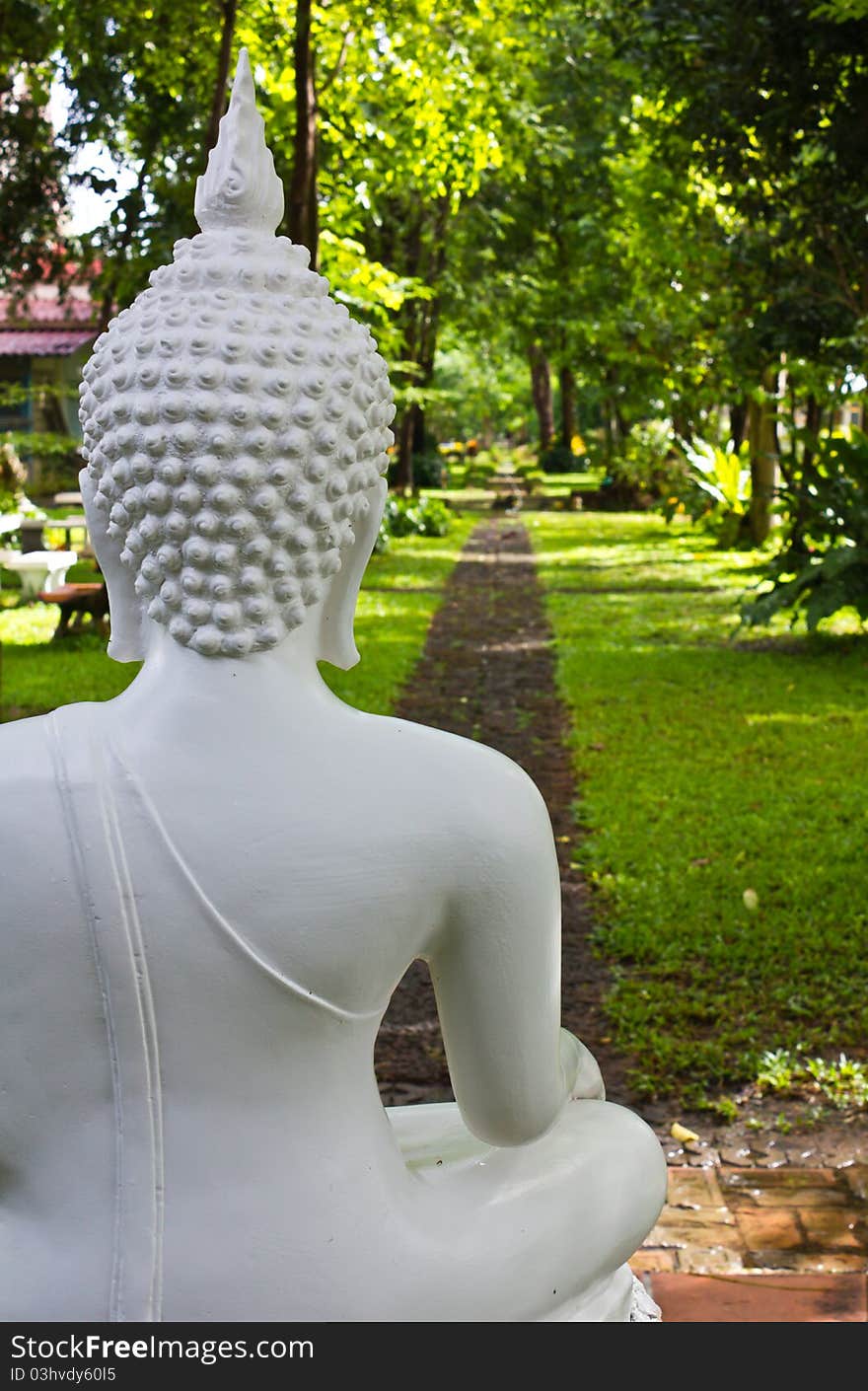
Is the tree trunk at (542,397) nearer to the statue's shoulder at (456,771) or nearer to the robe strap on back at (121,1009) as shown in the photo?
the statue's shoulder at (456,771)

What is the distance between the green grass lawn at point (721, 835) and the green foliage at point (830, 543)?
0.47 metres

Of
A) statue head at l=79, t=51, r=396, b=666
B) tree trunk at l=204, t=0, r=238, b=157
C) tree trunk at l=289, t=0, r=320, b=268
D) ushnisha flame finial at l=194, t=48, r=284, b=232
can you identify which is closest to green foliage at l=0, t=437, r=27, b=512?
tree trunk at l=204, t=0, r=238, b=157

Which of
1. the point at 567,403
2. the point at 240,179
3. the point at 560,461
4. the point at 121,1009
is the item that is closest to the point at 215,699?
the point at 121,1009

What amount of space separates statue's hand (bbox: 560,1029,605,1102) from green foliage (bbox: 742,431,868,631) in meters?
8.53

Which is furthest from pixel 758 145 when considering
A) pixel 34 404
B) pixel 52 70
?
pixel 34 404

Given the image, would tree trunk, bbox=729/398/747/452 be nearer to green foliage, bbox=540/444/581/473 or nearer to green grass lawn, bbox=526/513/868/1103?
green grass lawn, bbox=526/513/868/1103

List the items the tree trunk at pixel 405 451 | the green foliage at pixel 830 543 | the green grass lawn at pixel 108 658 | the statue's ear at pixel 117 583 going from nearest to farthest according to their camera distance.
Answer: the statue's ear at pixel 117 583 → the green grass lawn at pixel 108 658 → the green foliage at pixel 830 543 → the tree trunk at pixel 405 451

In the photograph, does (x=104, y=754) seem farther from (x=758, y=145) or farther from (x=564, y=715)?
(x=758, y=145)

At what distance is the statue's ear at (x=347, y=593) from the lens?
5.97 feet

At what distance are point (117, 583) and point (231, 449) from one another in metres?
0.26

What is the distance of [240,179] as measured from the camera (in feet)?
6.07

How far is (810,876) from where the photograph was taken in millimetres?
6027

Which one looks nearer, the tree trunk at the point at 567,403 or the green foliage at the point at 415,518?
the green foliage at the point at 415,518

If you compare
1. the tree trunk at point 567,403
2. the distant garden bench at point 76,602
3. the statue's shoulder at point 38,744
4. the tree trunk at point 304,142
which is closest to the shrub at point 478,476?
the tree trunk at point 567,403
